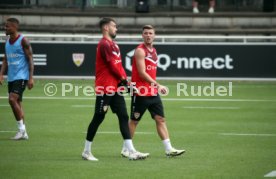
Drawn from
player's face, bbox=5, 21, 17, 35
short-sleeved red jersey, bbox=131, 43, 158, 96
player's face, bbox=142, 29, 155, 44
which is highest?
player's face, bbox=142, 29, 155, 44

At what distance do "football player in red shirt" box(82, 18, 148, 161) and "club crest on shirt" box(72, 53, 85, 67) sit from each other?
1452cm

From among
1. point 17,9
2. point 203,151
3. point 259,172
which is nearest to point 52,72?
point 17,9

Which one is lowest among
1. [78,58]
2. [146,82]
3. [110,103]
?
[78,58]

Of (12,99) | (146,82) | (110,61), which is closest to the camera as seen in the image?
(110,61)

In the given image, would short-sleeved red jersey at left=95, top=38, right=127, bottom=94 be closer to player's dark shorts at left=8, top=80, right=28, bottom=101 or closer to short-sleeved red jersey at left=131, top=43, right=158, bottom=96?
short-sleeved red jersey at left=131, top=43, right=158, bottom=96

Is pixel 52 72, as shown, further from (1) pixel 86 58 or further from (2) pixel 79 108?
(2) pixel 79 108

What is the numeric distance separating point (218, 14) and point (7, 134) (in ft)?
56.0

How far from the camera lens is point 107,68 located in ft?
40.7

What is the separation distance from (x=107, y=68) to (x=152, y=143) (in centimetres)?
254

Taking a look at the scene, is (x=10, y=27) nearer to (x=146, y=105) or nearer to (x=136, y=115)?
(x=136, y=115)

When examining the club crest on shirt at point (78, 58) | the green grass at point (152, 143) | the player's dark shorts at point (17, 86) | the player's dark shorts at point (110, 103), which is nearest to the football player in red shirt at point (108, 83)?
the player's dark shorts at point (110, 103)

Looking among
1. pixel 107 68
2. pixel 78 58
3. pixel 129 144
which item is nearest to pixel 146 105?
pixel 129 144

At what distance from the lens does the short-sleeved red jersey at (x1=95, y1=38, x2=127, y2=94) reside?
1230cm

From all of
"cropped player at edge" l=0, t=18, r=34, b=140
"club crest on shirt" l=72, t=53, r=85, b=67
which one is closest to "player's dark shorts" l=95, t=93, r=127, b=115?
"cropped player at edge" l=0, t=18, r=34, b=140
